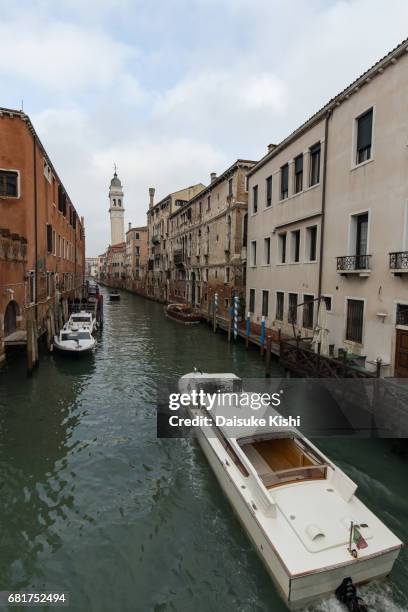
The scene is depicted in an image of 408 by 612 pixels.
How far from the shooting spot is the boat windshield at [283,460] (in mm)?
6219

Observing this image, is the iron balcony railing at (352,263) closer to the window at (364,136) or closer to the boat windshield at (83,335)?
the window at (364,136)

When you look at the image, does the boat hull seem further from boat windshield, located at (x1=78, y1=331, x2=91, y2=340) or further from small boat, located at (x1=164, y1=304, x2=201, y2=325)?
small boat, located at (x1=164, y1=304, x2=201, y2=325)

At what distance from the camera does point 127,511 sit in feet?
22.5

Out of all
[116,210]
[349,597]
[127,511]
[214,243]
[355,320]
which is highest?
[116,210]

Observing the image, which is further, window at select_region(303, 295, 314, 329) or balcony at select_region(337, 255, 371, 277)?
window at select_region(303, 295, 314, 329)

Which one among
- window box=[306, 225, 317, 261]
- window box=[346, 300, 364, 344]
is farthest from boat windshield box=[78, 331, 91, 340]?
window box=[346, 300, 364, 344]

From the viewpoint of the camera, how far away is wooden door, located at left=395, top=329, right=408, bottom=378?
10.3 metres

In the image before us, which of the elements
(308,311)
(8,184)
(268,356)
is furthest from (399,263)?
(8,184)

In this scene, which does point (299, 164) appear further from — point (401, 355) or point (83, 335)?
point (83, 335)

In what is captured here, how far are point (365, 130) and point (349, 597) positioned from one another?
12836 mm

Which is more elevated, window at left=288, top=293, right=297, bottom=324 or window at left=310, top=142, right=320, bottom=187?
window at left=310, top=142, right=320, bottom=187

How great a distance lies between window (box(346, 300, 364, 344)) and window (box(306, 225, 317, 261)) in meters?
3.64

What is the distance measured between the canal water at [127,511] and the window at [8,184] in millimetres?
9830

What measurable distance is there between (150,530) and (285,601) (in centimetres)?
256
